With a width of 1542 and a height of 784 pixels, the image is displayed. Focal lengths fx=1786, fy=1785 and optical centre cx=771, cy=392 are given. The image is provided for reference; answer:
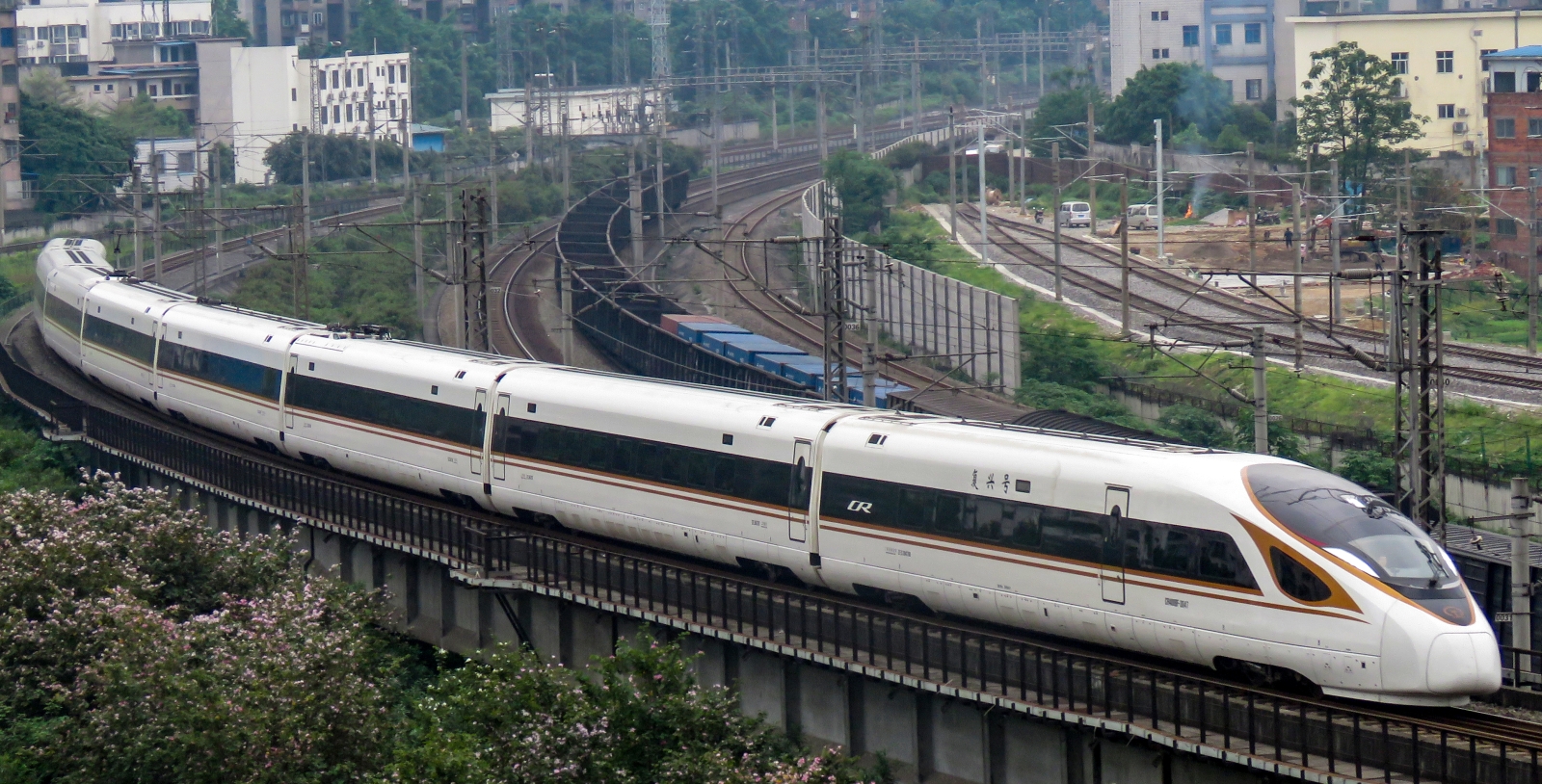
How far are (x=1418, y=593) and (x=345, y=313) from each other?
188 ft

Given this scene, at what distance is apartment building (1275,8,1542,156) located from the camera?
3302 inches

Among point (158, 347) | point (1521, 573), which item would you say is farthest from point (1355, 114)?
point (1521, 573)

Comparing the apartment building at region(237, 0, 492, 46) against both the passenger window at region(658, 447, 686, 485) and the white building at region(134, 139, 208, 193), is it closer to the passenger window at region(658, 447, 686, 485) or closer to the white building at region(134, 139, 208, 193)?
the white building at region(134, 139, 208, 193)

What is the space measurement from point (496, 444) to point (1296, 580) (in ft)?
54.7

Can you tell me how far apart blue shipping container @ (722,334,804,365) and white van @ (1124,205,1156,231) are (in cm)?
2991

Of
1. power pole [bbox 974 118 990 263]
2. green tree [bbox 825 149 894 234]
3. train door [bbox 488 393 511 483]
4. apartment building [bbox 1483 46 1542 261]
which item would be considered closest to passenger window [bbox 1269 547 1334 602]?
train door [bbox 488 393 511 483]

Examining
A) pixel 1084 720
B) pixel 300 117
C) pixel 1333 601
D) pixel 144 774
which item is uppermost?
pixel 300 117

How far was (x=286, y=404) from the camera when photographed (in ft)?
127

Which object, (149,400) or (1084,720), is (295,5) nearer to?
(149,400)

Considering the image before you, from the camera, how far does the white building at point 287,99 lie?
114188mm

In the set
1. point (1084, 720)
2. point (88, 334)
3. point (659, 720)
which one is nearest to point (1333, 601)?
point (1084, 720)

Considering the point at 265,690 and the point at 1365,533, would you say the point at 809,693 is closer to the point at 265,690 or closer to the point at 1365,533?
the point at 265,690

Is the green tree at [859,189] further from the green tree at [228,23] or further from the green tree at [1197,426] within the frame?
the green tree at [228,23]

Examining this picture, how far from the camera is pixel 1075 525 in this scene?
22.2 meters
